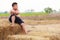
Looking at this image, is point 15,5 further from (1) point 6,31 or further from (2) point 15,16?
(1) point 6,31

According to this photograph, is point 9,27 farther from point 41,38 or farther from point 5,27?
point 41,38

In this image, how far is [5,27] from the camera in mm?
8375

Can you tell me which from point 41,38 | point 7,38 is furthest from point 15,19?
point 41,38

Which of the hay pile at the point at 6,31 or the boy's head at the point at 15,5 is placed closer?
the hay pile at the point at 6,31

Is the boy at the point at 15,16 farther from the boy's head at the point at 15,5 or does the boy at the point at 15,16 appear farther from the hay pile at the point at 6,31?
the hay pile at the point at 6,31

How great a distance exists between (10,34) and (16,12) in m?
1.07

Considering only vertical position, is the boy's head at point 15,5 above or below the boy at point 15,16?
above

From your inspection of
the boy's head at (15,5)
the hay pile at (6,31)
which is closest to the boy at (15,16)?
the boy's head at (15,5)

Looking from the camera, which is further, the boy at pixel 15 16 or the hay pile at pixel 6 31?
the boy at pixel 15 16

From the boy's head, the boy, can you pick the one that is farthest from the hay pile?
the boy's head

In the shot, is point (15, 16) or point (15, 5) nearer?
point (15, 5)

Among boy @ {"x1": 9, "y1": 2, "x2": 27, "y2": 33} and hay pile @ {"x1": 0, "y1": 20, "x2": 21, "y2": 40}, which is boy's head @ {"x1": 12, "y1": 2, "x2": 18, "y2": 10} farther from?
hay pile @ {"x1": 0, "y1": 20, "x2": 21, "y2": 40}

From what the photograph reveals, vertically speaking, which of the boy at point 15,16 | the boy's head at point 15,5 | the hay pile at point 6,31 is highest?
the boy's head at point 15,5

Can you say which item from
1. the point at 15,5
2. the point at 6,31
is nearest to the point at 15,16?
the point at 15,5
